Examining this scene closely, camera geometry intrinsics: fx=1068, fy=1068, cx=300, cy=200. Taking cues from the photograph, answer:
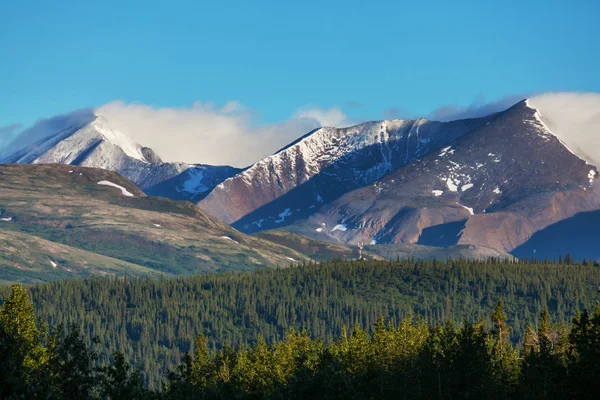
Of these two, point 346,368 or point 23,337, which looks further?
point 346,368

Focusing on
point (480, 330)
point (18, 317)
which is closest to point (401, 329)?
point (480, 330)

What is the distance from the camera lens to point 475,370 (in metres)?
147

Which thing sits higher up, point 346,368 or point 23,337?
point 23,337

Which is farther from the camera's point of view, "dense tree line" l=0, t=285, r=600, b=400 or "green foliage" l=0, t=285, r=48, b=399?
"dense tree line" l=0, t=285, r=600, b=400

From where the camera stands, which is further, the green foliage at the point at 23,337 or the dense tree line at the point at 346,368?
the dense tree line at the point at 346,368

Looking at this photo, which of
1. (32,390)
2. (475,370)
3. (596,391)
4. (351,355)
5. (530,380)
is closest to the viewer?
(32,390)

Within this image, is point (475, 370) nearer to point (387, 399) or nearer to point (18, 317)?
point (387, 399)

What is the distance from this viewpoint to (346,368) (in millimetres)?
156125

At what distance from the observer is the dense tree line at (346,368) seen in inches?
4412

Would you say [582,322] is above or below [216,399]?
above

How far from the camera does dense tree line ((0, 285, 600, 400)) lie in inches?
4412

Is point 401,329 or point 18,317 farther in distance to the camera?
point 401,329

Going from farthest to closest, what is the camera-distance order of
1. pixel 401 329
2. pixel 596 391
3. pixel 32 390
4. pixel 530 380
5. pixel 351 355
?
pixel 401 329, pixel 351 355, pixel 530 380, pixel 596 391, pixel 32 390

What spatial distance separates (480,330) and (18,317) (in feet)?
264
